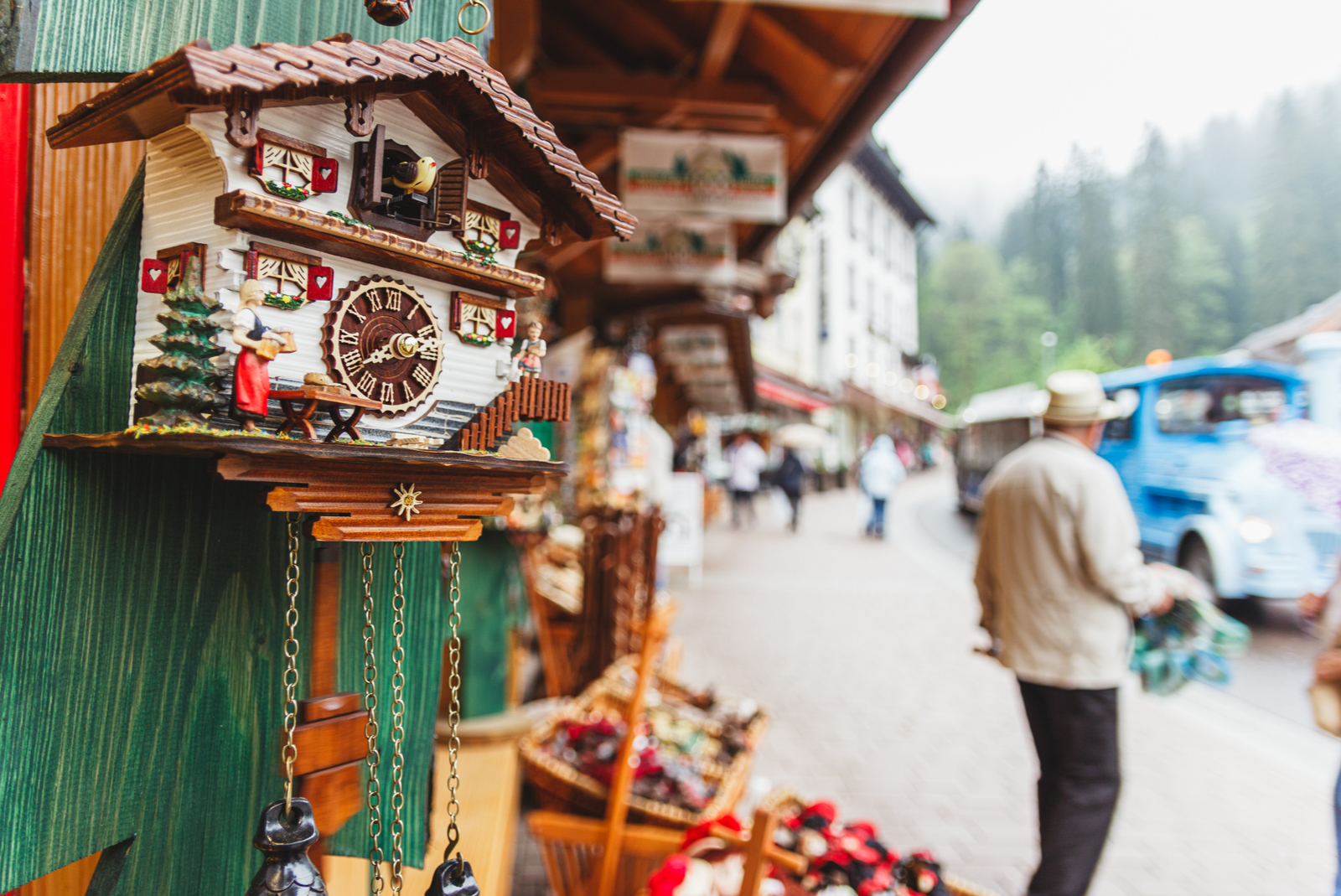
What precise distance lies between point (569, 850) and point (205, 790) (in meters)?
1.67

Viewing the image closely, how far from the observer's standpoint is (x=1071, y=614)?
2.63 m

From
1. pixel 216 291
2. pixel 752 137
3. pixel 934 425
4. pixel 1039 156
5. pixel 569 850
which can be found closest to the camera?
pixel 216 291

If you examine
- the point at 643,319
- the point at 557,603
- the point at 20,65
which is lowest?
the point at 557,603

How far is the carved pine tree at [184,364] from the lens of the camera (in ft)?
2.87

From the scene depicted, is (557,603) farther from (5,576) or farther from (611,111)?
(5,576)

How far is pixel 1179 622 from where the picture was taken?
2.92m

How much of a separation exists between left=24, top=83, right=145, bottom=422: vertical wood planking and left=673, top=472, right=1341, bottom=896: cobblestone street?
12.0 feet

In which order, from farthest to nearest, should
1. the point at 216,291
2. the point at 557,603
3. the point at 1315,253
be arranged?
the point at 1315,253
the point at 557,603
the point at 216,291

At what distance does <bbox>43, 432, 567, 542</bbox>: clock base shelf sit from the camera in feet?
2.82

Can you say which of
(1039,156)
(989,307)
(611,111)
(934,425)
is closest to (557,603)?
(611,111)

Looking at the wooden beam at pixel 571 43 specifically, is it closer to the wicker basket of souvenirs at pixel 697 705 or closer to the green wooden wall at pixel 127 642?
the wicker basket of souvenirs at pixel 697 705

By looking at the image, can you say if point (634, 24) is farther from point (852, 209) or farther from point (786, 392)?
point (852, 209)

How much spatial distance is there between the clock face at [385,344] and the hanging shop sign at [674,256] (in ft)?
12.9

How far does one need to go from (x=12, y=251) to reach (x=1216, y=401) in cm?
970
